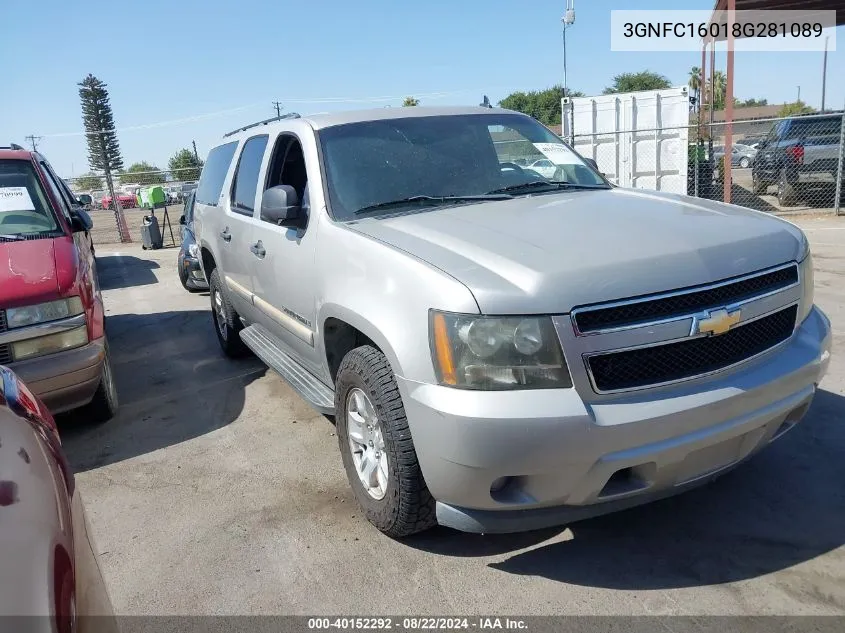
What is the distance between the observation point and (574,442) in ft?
7.36

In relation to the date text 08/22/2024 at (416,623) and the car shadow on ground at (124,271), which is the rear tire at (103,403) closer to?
the date text 08/22/2024 at (416,623)

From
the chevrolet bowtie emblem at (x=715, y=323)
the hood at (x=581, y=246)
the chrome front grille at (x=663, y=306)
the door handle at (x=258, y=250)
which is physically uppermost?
the hood at (x=581, y=246)

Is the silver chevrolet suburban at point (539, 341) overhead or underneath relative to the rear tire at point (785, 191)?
overhead

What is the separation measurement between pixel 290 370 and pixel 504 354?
2005 mm

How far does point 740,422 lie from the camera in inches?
97.3

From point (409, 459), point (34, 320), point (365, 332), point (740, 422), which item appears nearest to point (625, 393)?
point (740, 422)

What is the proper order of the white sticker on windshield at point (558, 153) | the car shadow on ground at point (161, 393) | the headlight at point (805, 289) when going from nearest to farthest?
the headlight at point (805, 289) → the white sticker on windshield at point (558, 153) → the car shadow on ground at point (161, 393)

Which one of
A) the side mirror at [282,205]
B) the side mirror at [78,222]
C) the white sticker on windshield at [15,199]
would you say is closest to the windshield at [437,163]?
the side mirror at [282,205]

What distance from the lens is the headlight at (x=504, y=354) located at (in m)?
2.29

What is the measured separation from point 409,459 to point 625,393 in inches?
33.8

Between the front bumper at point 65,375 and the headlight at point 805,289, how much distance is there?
4.00m

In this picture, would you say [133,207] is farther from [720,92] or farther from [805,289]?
[720,92]

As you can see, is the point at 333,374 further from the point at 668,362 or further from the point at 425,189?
the point at 668,362

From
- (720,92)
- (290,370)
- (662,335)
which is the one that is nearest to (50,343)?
(290,370)
